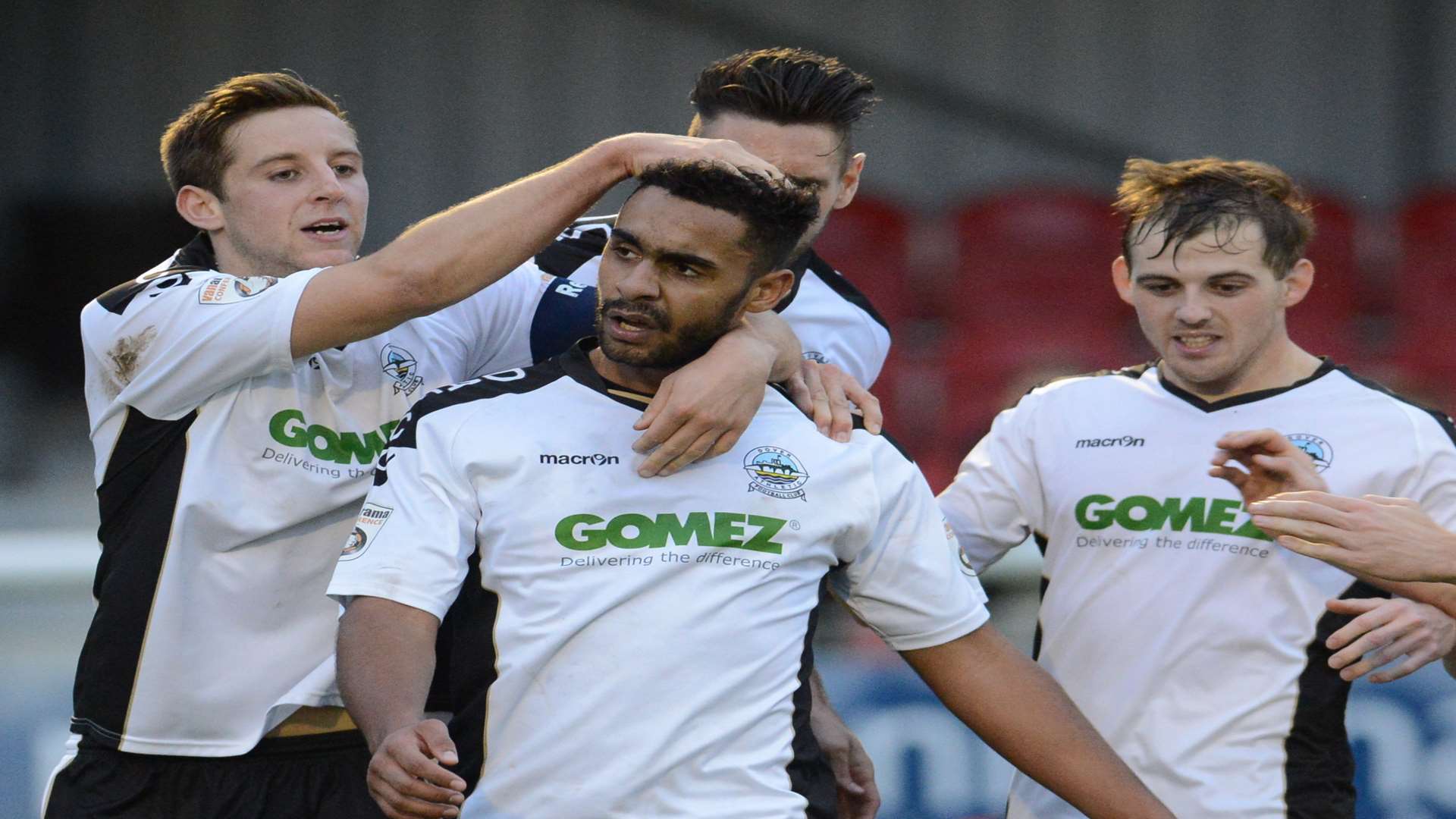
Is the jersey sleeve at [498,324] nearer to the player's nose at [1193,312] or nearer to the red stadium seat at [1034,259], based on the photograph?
the player's nose at [1193,312]

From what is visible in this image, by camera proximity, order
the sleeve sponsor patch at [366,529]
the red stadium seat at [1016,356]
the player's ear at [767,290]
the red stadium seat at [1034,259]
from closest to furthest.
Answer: the sleeve sponsor patch at [366,529] < the player's ear at [767,290] < the red stadium seat at [1016,356] < the red stadium seat at [1034,259]

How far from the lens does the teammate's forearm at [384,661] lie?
2.18 m

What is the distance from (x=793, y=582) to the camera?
2418 mm

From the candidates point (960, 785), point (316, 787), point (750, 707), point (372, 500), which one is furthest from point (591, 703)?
point (960, 785)

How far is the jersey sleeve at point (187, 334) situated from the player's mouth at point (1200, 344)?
1653 millimetres

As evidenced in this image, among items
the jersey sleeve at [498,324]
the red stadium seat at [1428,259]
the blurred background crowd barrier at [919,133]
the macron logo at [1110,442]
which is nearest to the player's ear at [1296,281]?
the macron logo at [1110,442]

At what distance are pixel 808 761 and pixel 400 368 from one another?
103 cm

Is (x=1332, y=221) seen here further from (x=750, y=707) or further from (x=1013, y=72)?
(x=750, y=707)

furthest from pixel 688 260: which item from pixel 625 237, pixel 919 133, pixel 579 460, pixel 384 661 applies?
pixel 919 133

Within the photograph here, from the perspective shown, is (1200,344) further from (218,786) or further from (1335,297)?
(1335,297)

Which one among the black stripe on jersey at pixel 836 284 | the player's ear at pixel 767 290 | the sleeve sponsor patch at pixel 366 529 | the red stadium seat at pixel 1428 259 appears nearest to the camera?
the sleeve sponsor patch at pixel 366 529

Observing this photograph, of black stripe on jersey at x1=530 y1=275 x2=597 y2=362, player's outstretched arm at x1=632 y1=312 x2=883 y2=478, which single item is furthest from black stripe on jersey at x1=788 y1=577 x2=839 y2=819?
black stripe on jersey at x1=530 y1=275 x2=597 y2=362

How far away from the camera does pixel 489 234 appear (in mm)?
2471

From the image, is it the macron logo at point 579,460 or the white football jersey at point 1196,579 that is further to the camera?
the white football jersey at point 1196,579
